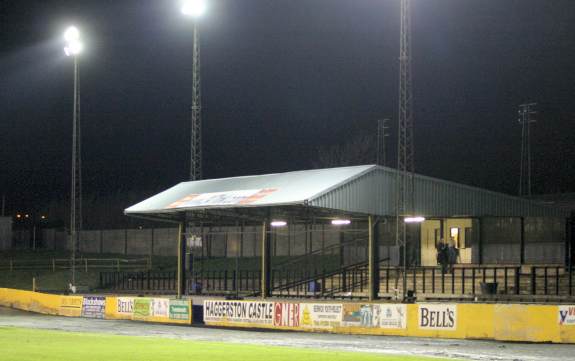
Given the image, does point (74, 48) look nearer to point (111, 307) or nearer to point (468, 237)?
point (111, 307)

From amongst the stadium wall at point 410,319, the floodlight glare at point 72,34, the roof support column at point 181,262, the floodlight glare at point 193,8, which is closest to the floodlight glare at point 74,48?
the floodlight glare at point 72,34

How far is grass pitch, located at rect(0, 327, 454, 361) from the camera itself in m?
17.4

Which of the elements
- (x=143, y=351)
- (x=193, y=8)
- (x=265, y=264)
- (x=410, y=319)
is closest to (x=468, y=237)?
(x=265, y=264)

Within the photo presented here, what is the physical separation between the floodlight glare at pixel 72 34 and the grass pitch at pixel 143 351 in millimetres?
20562

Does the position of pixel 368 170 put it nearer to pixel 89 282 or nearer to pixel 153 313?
pixel 153 313

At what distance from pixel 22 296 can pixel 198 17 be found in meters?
17.5

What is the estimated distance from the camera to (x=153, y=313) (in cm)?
3225

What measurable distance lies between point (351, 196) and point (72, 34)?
19802 mm

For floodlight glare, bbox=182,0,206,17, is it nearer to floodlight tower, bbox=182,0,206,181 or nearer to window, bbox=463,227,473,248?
floodlight tower, bbox=182,0,206,181

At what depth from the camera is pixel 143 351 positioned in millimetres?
19109

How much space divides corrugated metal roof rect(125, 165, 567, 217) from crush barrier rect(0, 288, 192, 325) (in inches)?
147

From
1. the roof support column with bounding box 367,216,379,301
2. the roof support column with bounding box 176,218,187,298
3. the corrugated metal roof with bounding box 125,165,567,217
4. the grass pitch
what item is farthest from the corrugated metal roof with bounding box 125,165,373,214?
the grass pitch

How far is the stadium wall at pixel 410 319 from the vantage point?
22203 millimetres

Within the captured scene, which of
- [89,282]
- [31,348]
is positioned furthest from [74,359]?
[89,282]
